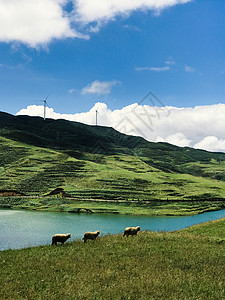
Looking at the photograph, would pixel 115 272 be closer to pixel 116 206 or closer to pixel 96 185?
pixel 116 206

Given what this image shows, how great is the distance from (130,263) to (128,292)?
530 cm

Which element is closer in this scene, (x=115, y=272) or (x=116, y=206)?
(x=115, y=272)

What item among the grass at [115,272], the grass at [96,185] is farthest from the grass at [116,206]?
the grass at [115,272]

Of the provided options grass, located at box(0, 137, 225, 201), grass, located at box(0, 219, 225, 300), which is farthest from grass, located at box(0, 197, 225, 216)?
grass, located at box(0, 219, 225, 300)

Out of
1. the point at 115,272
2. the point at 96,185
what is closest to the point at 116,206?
the point at 96,185

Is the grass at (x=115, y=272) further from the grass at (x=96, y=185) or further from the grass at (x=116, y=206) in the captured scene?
the grass at (x=96, y=185)

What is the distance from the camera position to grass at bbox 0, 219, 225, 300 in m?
13.1

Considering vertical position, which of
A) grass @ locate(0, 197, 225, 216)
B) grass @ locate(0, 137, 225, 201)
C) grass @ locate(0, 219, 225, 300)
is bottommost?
grass @ locate(0, 197, 225, 216)

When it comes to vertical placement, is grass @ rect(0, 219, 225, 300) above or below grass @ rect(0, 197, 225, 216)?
above

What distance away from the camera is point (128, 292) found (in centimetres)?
1312

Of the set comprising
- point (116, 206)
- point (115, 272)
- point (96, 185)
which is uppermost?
point (115, 272)

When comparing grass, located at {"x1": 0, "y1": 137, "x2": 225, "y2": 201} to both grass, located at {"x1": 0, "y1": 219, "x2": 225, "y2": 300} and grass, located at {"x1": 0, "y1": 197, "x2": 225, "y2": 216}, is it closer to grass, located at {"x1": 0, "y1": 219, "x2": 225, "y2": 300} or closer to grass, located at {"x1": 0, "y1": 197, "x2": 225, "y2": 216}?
grass, located at {"x1": 0, "y1": 197, "x2": 225, "y2": 216}

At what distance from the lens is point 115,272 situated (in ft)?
53.6

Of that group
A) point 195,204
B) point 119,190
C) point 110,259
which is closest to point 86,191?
point 119,190
